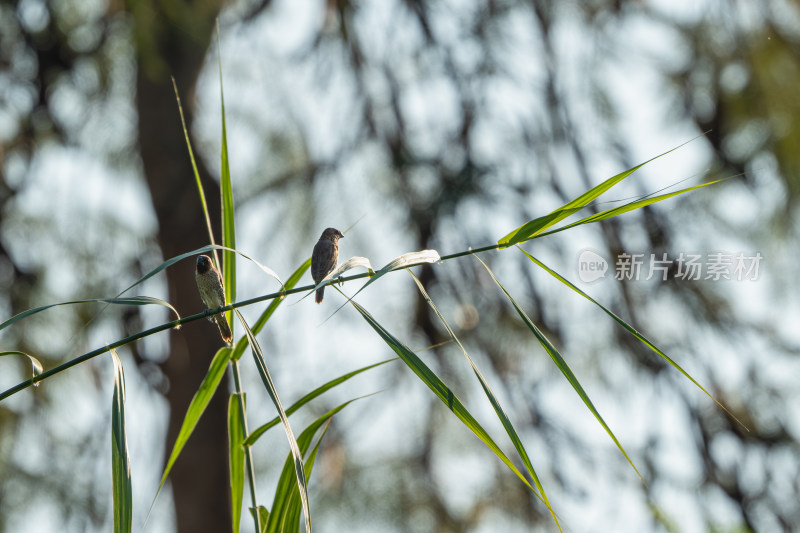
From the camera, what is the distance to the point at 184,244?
4.18 metres

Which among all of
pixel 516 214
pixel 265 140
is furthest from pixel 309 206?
pixel 516 214

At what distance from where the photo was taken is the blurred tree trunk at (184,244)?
3939 millimetres

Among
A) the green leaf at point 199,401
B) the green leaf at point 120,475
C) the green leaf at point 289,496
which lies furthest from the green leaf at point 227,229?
the green leaf at point 120,475

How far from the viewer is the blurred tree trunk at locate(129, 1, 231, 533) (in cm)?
394

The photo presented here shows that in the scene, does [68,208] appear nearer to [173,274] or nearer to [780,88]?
[173,274]

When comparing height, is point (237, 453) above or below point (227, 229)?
below

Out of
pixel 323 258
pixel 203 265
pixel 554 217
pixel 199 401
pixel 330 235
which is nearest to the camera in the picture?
pixel 554 217

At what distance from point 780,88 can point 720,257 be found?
0.75 m

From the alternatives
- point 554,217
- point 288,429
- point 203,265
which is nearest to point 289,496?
point 288,429

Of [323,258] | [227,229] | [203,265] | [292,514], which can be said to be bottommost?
[292,514]

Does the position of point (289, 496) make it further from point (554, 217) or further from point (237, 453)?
point (554, 217)

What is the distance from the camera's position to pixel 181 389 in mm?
4109

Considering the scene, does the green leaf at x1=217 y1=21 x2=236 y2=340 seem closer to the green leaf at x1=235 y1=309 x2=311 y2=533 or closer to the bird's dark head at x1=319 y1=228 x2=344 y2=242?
the green leaf at x1=235 y1=309 x2=311 y2=533

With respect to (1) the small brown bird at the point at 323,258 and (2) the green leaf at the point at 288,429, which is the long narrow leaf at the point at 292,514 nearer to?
(2) the green leaf at the point at 288,429
